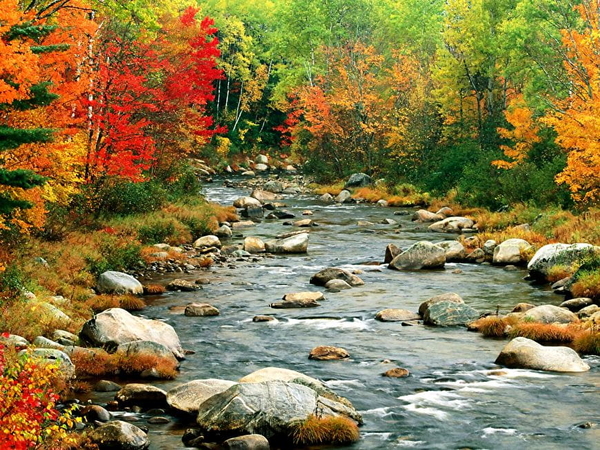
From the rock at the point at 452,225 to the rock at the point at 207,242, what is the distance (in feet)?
29.3

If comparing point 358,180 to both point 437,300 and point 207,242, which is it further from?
point 437,300

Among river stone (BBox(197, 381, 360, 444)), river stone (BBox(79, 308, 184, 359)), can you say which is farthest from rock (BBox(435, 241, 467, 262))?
river stone (BBox(197, 381, 360, 444))

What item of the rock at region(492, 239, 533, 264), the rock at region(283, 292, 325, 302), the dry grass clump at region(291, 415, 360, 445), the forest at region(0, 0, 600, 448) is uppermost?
the forest at region(0, 0, 600, 448)

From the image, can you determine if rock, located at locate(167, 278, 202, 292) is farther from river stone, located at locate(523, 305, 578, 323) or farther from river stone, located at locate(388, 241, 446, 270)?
river stone, located at locate(523, 305, 578, 323)

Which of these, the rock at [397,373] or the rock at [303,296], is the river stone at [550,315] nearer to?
the rock at [397,373]

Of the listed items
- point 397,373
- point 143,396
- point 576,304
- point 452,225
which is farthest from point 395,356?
point 452,225

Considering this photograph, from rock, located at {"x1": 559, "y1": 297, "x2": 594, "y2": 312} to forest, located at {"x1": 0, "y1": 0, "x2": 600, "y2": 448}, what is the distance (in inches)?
21.8

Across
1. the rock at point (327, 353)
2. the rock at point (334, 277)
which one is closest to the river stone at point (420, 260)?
the rock at point (334, 277)

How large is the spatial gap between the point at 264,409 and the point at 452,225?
21.9 meters

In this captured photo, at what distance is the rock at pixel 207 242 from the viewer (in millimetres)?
27156

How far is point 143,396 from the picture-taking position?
38.5 feet

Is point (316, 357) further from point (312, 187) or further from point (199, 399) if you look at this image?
point (312, 187)

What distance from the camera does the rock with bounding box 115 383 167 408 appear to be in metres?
11.7

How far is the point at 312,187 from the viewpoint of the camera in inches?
1956
